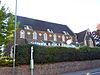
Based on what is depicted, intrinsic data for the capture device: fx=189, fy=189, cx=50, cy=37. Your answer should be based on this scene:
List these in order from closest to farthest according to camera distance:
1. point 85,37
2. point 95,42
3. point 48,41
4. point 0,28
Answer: point 0,28 < point 48,41 < point 85,37 < point 95,42

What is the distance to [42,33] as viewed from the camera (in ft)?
156

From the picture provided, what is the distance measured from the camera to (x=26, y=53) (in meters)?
20.0

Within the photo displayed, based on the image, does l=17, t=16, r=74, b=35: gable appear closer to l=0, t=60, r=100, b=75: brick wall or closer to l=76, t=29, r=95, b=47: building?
l=76, t=29, r=95, b=47: building

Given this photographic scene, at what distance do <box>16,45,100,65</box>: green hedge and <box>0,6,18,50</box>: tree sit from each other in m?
1.49

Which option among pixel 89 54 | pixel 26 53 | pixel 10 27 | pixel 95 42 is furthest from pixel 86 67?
pixel 95 42

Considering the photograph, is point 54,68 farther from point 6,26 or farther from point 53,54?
point 6,26

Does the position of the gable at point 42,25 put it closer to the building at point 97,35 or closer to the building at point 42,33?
the building at point 42,33

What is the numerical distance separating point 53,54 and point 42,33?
25.2 meters

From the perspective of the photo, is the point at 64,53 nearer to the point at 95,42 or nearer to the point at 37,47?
the point at 37,47

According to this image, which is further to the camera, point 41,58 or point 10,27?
point 41,58

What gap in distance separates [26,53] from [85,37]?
37415 millimetres

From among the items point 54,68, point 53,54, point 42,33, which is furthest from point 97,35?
point 54,68

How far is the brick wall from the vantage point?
61.7ft

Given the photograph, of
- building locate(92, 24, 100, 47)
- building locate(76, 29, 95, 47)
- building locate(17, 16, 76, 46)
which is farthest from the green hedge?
building locate(92, 24, 100, 47)
